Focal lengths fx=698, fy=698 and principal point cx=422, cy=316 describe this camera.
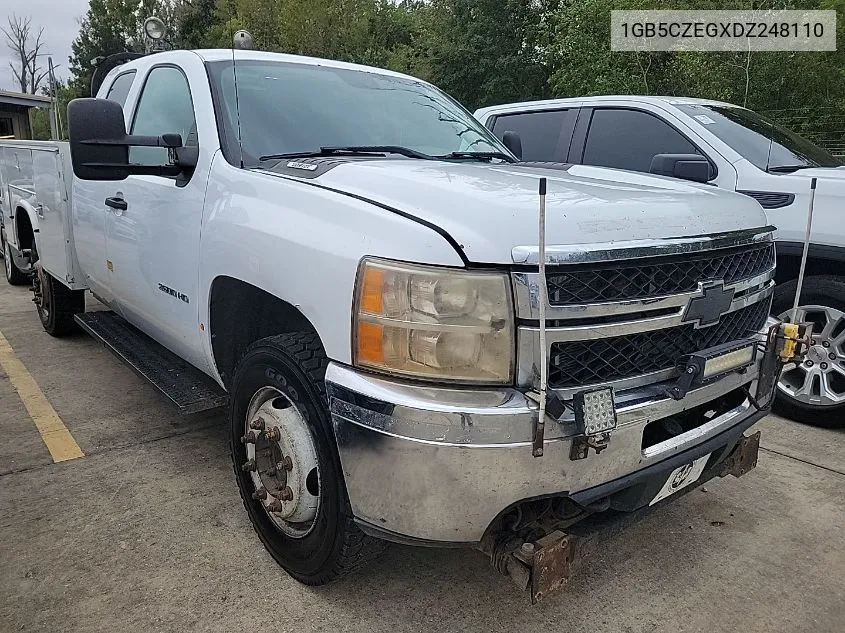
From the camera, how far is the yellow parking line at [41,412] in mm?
3823

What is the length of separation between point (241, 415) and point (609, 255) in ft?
5.06

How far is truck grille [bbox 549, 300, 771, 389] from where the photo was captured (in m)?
2.03

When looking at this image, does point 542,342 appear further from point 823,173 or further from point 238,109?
point 823,173

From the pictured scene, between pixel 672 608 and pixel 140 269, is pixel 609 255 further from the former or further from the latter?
pixel 140 269

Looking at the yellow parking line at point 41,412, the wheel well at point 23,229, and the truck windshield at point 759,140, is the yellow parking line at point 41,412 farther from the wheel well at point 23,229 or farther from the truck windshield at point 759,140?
the truck windshield at point 759,140

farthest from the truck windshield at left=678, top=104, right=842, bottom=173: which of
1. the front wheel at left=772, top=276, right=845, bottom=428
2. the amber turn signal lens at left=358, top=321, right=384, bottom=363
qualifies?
the amber turn signal lens at left=358, top=321, right=384, bottom=363

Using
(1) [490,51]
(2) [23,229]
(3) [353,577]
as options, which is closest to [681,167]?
(3) [353,577]

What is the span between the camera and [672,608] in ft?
8.43

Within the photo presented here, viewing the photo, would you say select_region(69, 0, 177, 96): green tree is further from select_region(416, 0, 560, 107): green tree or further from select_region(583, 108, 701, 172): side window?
select_region(583, 108, 701, 172): side window

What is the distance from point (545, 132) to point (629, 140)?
→ 2.62 ft

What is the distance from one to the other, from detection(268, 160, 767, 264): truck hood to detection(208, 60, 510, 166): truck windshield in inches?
17.3

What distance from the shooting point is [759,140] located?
4.85 m

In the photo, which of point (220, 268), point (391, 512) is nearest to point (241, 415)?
point (220, 268)

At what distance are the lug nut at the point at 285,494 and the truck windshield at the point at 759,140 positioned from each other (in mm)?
3697
